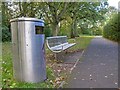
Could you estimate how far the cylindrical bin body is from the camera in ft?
18.6

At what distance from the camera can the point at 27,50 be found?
5.68 meters

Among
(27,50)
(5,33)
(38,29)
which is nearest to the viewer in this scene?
(27,50)

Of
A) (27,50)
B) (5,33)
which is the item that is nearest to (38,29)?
(27,50)

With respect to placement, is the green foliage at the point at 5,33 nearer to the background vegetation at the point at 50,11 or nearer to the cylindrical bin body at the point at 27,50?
the background vegetation at the point at 50,11

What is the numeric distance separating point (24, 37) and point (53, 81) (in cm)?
138

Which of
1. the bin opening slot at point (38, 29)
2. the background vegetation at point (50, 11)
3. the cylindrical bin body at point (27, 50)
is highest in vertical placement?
the background vegetation at point (50, 11)

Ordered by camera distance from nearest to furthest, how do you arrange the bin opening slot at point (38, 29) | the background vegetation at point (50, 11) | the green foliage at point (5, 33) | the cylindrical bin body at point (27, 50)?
the cylindrical bin body at point (27, 50) → the bin opening slot at point (38, 29) → the background vegetation at point (50, 11) → the green foliage at point (5, 33)

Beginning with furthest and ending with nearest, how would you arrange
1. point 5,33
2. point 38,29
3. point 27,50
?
point 5,33, point 38,29, point 27,50

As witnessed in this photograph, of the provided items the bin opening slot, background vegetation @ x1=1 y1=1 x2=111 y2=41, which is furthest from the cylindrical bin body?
background vegetation @ x1=1 y1=1 x2=111 y2=41

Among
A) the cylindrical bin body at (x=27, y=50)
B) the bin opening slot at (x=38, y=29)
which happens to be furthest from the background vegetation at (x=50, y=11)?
the cylindrical bin body at (x=27, y=50)

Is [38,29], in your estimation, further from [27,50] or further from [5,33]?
[5,33]

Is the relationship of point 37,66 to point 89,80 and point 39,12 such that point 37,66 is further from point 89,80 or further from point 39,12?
point 39,12

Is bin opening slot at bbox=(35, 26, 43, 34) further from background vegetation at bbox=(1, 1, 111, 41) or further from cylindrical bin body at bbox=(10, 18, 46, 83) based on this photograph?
background vegetation at bbox=(1, 1, 111, 41)

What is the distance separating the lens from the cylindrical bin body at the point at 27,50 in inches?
223
